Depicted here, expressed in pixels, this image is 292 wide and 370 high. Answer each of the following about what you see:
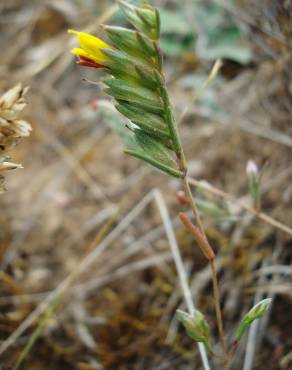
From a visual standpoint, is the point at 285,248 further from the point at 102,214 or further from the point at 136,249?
the point at 102,214

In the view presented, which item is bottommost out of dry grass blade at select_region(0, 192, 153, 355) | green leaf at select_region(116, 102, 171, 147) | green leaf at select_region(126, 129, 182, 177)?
dry grass blade at select_region(0, 192, 153, 355)

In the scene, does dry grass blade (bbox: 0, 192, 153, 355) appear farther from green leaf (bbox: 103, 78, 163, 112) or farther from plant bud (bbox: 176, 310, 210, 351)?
green leaf (bbox: 103, 78, 163, 112)

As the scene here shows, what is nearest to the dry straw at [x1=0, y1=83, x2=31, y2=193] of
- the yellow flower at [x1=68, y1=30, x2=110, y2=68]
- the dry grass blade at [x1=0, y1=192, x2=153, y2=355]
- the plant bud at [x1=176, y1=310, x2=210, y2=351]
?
the yellow flower at [x1=68, y1=30, x2=110, y2=68]

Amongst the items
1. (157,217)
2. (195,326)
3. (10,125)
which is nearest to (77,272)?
(157,217)

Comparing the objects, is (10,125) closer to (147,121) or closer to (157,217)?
(147,121)

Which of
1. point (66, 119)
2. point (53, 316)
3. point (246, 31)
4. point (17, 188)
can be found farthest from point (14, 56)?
point (53, 316)

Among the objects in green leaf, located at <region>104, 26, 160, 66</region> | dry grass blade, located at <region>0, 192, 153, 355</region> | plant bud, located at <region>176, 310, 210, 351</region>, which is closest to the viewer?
green leaf, located at <region>104, 26, 160, 66</region>
